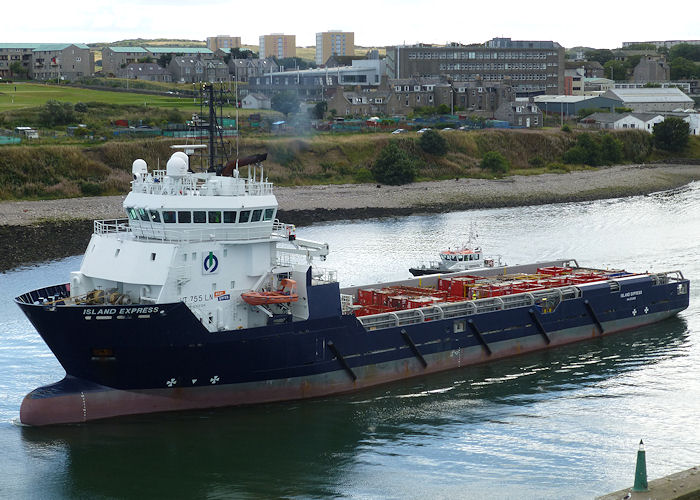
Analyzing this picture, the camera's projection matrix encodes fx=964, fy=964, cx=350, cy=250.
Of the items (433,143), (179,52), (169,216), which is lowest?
(169,216)

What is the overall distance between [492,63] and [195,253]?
104858 millimetres

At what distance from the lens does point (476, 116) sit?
10800cm

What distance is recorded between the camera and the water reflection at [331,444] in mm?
22312

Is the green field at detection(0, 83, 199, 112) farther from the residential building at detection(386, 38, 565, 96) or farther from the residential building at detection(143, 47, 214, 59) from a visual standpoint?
the residential building at detection(143, 47, 214, 59)

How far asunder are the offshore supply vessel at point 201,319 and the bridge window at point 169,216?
27 mm

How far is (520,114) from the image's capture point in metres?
107

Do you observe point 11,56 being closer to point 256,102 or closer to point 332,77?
point 332,77

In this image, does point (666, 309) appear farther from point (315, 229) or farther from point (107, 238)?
point (315, 229)

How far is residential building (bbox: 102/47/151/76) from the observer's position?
482ft

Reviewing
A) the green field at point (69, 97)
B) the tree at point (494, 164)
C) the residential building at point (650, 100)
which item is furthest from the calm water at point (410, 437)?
the residential building at point (650, 100)

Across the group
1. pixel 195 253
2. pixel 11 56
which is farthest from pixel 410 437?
pixel 11 56

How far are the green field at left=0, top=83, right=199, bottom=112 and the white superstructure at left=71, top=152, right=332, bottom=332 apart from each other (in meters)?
66.3

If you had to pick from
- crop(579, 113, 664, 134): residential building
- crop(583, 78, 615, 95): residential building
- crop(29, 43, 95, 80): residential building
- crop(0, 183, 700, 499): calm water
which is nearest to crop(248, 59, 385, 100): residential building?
crop(29, 43, 95, 80): residential building

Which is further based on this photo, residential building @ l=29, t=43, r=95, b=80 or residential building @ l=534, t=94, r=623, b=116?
residential building @ l=29, t=43, r=95, b=80
